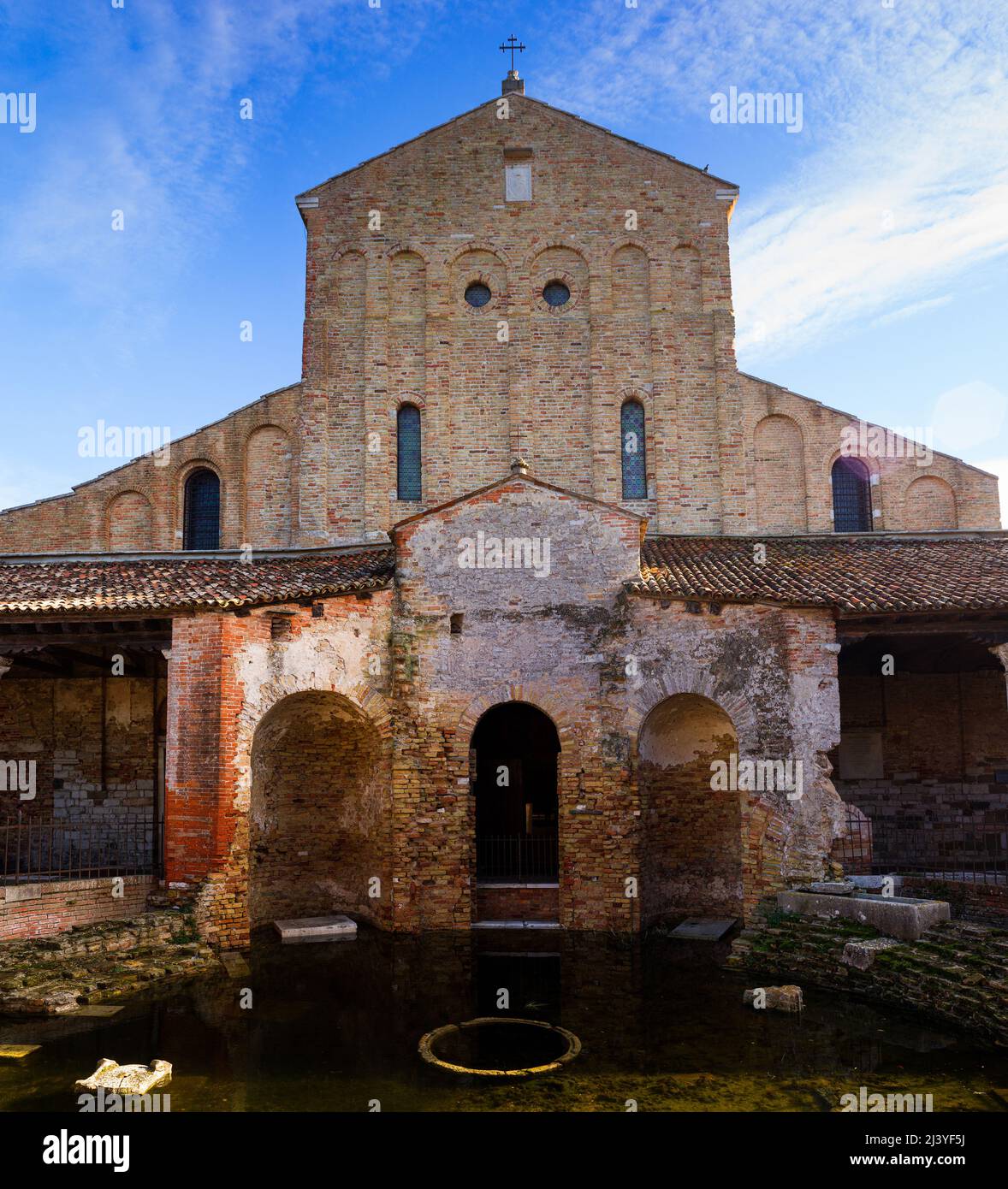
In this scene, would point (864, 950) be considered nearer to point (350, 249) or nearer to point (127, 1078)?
point (127, 1078)

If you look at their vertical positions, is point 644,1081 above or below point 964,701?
below

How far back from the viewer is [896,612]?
12180mm

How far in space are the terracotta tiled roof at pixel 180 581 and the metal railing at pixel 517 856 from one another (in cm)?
474

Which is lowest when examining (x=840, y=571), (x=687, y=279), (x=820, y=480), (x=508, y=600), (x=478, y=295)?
(x=508, y=600)

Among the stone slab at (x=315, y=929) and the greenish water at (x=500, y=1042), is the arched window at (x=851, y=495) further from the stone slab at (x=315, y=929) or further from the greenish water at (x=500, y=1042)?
the stone slab at (x=315, y=929)

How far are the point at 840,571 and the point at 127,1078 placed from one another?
37.2 ft

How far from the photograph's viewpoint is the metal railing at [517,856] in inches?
563

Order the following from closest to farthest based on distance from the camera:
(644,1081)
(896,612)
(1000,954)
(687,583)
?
(644,1081) → (1000,954) → (896,612) → (687,583)

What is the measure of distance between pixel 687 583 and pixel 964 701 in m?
6.47

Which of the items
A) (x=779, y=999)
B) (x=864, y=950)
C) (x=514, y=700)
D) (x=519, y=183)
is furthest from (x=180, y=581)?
(x=864, y=950)

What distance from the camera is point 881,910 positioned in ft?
34.2

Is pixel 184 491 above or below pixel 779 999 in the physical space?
above
